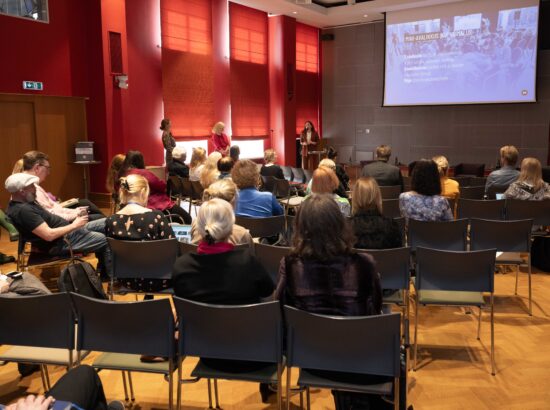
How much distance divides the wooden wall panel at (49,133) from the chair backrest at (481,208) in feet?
23.1

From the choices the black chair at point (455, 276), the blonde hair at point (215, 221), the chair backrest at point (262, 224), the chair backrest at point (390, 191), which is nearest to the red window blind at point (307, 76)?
the chair backrest at point (390, 191)

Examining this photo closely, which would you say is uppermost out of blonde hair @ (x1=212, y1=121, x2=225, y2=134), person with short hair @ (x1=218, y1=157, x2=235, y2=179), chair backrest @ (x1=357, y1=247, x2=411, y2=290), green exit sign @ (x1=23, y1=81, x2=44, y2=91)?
green exit sign @ (x1=23, y1=81, x2=44, y2=91)

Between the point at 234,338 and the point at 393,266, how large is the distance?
1420 millimetres

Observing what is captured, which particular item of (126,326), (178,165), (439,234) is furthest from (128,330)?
(178,165)

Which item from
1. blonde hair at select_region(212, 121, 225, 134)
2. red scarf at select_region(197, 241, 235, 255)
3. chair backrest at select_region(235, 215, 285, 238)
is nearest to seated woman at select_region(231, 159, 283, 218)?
chair backrest at select_region(235, 215, 285, 238)

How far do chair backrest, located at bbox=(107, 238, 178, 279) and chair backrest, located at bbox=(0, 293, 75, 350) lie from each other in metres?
1.06

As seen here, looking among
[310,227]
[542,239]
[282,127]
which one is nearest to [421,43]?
[282,127]

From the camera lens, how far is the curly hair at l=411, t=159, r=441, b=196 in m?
4.25

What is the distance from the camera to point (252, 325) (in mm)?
2330

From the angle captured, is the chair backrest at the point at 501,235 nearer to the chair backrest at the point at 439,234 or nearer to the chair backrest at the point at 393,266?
the chair backrest at the point at 439,234

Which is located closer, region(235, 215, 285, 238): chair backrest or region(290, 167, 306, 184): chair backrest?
region(235, 215, 285, 238): chair backrest

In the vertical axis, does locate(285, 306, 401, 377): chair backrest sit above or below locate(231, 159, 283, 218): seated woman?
below

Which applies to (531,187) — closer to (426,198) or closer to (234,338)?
(426,198)

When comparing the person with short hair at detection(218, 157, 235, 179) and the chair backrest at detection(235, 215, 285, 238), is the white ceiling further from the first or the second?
the chair backrest at detection(235, 215, 285, 238)
